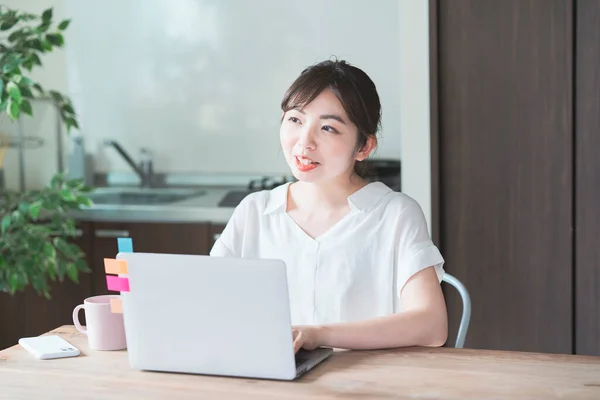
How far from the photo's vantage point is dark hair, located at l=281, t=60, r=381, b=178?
1827 mm

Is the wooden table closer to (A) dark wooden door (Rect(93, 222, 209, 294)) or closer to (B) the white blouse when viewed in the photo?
(B) the white blouse

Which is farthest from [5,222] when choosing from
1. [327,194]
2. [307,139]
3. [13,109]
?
[307,139]

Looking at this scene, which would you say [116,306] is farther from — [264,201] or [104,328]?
[264,201]

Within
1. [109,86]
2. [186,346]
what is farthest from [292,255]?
[109,86]

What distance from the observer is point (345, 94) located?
6.00ft

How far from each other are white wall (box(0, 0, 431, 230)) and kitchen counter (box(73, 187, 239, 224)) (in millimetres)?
369

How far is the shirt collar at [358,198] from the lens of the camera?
1.94 metres

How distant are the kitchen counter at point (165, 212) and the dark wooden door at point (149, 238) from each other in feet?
0.08

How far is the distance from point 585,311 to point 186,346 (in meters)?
1.99

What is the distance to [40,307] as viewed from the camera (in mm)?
3875

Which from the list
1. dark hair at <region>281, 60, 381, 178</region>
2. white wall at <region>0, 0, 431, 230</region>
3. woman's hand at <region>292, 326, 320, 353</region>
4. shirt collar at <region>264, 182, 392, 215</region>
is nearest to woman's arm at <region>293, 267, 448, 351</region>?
woman's hand at <region>292, 326, 320, 353</region>

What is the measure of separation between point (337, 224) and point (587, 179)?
4.55ft

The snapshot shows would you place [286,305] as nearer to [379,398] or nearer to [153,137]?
[379,398]

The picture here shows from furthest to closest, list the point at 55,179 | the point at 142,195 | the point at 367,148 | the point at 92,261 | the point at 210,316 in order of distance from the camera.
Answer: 1. the point at 142,195
2. the point at 92,261
3. the point at 55,179
4. the point at 367,148
5. the point at 210,316
